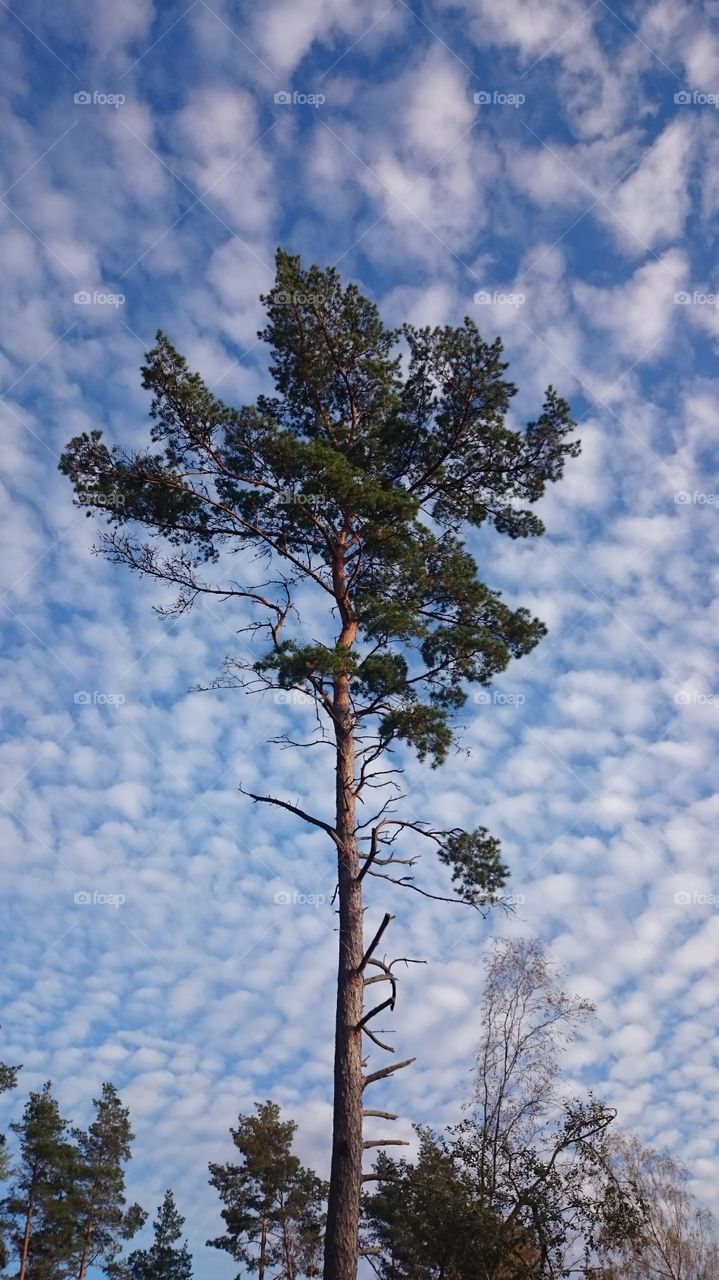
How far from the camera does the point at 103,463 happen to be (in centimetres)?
1388

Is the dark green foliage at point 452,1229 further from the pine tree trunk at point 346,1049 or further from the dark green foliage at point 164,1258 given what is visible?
the dark green foliage at point 164,1258

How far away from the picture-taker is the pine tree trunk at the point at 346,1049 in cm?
959

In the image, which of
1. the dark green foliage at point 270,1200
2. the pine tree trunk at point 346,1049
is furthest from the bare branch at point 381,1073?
the dark green foliage at point 270,1200

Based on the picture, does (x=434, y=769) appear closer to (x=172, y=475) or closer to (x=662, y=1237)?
(x=172, y=475)

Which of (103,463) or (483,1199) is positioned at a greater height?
Result: (103,463)

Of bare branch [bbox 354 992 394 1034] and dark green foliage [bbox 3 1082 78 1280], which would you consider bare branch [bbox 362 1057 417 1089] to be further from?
dark green foliage [bbox 3 1082 78 1280]

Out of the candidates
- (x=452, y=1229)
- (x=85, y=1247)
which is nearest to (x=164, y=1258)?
(x=85, y=1247)

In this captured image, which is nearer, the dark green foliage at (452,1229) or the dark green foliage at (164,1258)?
the dark green foliage at (452,1229)

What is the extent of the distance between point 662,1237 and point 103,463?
24.6 m

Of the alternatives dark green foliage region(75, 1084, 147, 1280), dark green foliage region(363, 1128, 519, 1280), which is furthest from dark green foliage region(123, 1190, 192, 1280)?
dark green foliage region(363, 1128, 519, 1280)

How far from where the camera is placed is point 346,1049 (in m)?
10.6

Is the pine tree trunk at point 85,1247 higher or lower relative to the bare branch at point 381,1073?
lower

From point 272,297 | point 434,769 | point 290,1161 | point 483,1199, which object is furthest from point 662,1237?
point 272,297

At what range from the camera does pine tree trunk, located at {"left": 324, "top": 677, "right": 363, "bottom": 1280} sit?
31.4 feet
